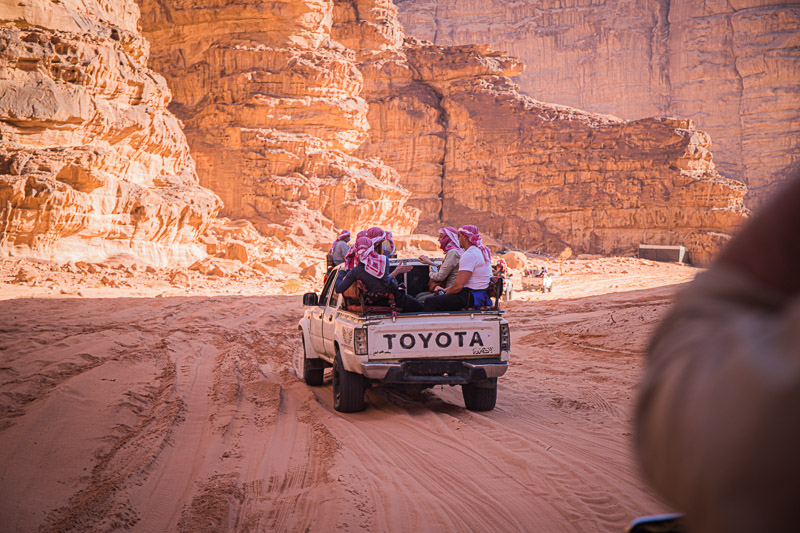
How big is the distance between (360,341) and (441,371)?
1040mm

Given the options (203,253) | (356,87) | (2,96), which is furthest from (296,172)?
(2,96)

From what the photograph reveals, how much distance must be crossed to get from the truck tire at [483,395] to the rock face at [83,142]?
1815 centimetres

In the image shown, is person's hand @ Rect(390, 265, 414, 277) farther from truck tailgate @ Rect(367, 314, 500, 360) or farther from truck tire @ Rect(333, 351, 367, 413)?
truck tire @ Rect(333, 351, 367, 413)

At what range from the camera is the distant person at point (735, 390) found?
0.80 metres

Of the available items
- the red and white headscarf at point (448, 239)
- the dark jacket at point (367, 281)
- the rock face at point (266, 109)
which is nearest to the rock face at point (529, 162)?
A: the rock face at point (266, 109)

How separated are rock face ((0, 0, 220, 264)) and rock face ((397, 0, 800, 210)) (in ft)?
205

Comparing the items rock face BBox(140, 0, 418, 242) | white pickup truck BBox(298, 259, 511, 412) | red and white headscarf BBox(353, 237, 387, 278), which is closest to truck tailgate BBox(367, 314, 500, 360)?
white pickup truck BBox(298, 259, 511, 412)

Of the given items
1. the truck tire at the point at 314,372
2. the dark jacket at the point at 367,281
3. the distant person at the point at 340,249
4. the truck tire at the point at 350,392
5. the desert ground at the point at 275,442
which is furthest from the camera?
the distant person at the point at 340,249

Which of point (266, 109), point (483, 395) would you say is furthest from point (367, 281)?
point (266, 109)

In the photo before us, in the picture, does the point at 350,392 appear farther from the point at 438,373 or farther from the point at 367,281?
the point at 367,281

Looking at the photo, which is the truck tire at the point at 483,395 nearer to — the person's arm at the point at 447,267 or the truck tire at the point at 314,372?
the person's arm at the point at 447,267

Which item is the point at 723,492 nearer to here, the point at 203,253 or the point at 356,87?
the point at 203,253

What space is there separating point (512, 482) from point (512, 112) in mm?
55861

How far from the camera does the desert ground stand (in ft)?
14.9
